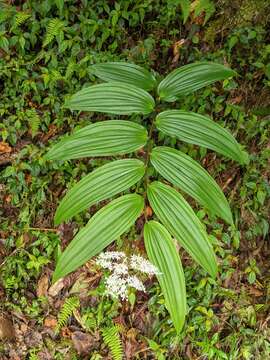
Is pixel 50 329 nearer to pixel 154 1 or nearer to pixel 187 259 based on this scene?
pixel 187 259

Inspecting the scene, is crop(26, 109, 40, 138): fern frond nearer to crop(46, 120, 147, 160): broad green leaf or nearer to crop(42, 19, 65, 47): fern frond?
crop(42, 19, 65, 47): fern frond

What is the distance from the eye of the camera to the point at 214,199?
164 centimetres

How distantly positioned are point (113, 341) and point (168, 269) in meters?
1.52

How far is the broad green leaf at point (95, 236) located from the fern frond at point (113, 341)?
4.74 feet

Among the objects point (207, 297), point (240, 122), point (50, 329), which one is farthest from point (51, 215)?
point (240, 122)

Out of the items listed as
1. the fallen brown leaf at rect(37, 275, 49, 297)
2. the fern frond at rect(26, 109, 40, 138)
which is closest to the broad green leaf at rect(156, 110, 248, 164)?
the fern frond at rect(26, 109, 40, 138)

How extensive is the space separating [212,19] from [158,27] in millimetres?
391

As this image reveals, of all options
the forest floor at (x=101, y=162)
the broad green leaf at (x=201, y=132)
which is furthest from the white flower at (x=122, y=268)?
the forest floor at (x=101, y=162)

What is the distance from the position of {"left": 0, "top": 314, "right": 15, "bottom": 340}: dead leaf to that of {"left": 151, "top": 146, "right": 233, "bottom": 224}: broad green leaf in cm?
189

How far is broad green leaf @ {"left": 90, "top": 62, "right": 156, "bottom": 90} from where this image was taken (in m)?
2.05

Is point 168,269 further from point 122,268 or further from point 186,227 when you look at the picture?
point 122,268

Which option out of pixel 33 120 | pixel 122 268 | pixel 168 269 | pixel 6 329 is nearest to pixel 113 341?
pixel 6 329

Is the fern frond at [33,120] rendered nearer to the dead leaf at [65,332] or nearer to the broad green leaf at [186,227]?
the dead leaf at [65,332]

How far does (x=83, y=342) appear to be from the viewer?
291 cm
